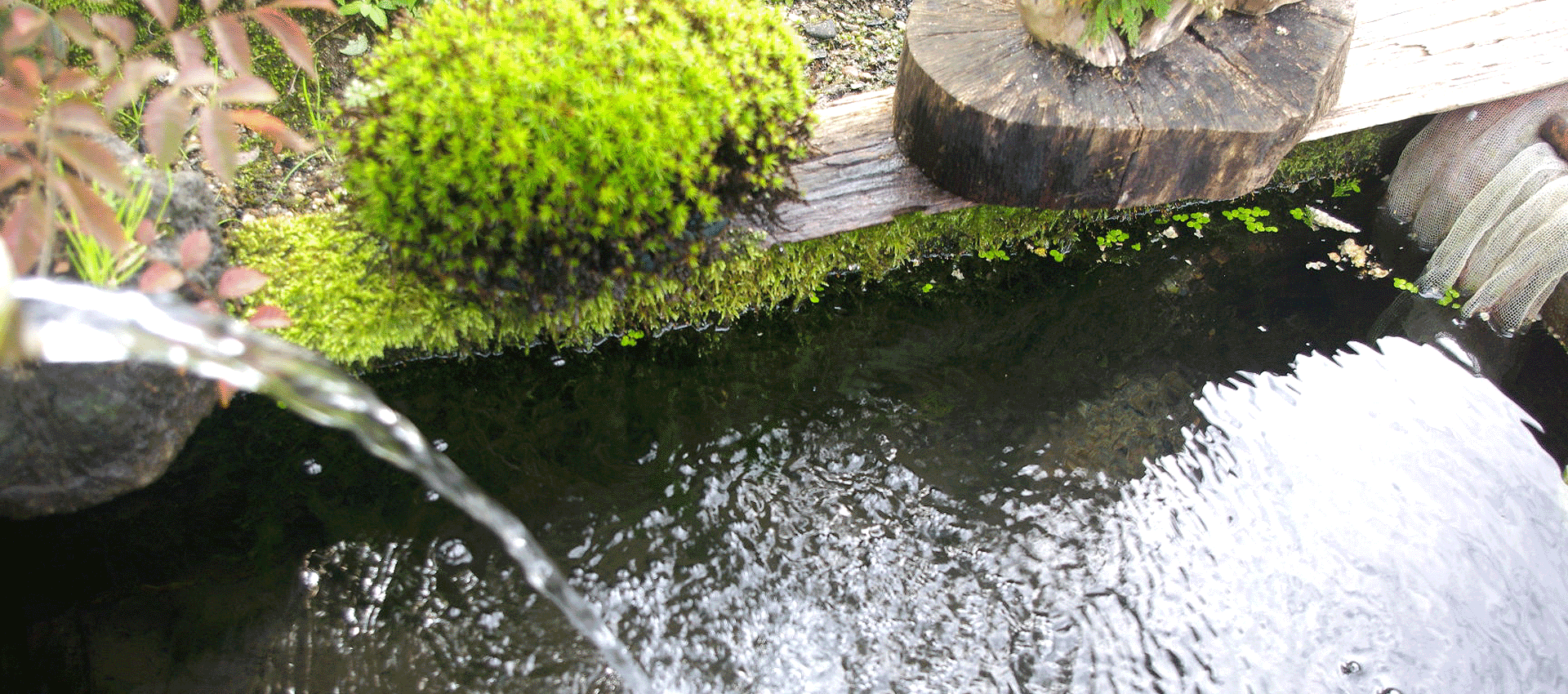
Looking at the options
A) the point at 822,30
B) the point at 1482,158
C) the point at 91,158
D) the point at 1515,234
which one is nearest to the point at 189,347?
the point at 91,158

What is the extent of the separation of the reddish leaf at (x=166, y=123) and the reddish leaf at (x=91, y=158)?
4.7 inches

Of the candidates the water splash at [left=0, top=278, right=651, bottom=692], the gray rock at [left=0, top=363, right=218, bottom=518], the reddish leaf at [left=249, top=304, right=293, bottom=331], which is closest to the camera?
the water splash at [left=0, top=278, right=651, bottom=692]

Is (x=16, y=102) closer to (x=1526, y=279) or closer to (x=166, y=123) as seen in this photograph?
(x=166, y=123)

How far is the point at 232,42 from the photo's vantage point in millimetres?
2436

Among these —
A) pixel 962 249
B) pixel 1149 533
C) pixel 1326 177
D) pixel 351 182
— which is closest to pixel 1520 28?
pixel 1326 177

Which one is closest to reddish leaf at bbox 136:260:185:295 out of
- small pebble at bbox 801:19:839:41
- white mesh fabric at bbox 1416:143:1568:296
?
small pebble at bbox 801:19:839:41

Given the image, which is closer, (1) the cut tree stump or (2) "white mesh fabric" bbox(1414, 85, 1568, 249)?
(1) the cut tree stump

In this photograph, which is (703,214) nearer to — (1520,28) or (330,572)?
(330,572)

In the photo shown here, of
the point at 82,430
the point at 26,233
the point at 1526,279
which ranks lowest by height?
the point at 82,430

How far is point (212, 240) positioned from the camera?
10.5 feet

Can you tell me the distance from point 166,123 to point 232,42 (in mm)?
288

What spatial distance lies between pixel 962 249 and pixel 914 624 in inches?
79.8

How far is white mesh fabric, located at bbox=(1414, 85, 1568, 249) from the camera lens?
427 cm

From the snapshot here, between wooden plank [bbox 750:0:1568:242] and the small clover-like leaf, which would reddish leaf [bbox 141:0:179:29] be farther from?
wooden plank [bbox 750:0:1568:242]
